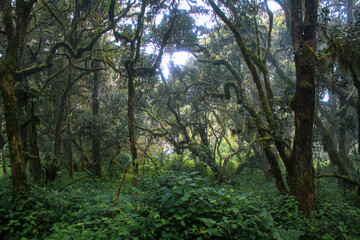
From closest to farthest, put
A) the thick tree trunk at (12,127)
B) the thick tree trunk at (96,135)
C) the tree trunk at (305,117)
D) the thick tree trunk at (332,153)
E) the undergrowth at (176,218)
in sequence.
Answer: the undergrowth at (176,218) → the thick tree trunk at (12,127) → the tree trunk at (305,117) → the thick tree trunk at (332,153) → the thick tree trunk at (96,135)

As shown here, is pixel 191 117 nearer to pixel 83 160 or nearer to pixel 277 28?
→ pixel 83 160

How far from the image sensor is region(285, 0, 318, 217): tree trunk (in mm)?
5938

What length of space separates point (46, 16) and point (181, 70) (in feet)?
25.4

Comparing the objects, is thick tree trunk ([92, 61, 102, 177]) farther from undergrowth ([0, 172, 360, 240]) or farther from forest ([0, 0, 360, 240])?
undergrowth ([0, 172, 360, 240])

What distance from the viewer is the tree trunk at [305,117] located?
5.94 meters

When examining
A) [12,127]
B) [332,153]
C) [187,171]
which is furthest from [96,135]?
[332,153]

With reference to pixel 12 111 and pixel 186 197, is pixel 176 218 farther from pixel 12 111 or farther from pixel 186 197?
pixel 12 111

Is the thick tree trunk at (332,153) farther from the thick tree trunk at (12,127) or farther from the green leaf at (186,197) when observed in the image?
the thick tree trunk at (12,127)

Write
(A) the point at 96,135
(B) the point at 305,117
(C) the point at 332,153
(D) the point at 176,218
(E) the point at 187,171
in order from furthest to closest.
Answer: (A) the point at 96,135 → (C) the point at 332,153 → (E) the point at 187,171 → (B) the point at 305,117 → (D) the point at 176,218

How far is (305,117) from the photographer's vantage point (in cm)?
598

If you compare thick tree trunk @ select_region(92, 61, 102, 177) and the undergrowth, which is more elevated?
thick tree trunk @ select_region(92, 61, 102, 177)

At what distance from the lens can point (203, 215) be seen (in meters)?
3.65

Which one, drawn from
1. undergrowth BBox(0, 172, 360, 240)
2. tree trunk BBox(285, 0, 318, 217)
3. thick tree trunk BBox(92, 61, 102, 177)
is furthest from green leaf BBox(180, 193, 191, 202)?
thick tree trunk BBox(92, 61, 102, 177)

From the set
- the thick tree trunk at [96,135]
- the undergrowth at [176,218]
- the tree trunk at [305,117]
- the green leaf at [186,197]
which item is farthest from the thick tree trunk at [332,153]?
the thick tree trunk at [96,135]
